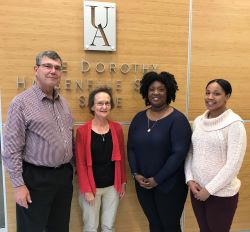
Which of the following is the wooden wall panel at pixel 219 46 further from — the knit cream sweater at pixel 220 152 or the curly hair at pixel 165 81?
the knit cream sweater at pixel 220 152

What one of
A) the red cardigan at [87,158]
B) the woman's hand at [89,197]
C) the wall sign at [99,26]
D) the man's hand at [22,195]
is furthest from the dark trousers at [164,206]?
the wall sign at [99,26]

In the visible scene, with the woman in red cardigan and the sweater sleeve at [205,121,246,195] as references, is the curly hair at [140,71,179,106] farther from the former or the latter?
the sweater sleeve at [205,121,246,195]

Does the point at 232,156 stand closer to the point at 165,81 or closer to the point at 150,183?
the point at 150,183

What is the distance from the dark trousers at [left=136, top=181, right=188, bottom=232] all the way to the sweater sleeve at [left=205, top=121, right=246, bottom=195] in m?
0.35

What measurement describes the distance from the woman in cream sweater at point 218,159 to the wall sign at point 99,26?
101 cm

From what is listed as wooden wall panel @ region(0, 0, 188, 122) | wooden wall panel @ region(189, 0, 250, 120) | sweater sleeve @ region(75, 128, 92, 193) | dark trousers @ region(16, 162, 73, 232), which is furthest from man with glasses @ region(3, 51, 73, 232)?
wooden wall panel @ region(189, 0, 250, 120)

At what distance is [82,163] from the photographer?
2.24 metres

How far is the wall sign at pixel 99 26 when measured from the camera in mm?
2396

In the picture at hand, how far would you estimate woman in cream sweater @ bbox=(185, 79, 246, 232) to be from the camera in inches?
73.5

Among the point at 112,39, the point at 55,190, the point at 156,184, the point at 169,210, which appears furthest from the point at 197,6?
the point at 55,190

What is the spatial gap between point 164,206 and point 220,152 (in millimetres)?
637

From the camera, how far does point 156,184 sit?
2127mm

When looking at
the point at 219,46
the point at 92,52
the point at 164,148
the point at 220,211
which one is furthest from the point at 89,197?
the point at 219,46

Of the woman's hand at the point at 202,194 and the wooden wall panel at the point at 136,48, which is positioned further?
the wooden wall panel at the point at 136,48
